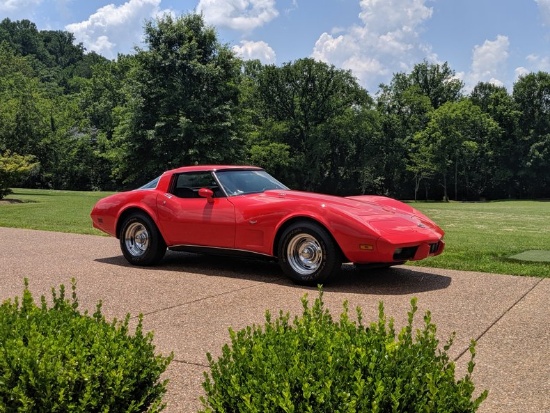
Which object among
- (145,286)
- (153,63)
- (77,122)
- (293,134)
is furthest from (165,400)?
(77,122)

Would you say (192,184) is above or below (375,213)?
above

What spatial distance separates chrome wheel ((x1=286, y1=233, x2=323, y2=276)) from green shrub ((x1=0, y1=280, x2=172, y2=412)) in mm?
4168

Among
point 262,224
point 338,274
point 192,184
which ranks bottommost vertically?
point 338,274

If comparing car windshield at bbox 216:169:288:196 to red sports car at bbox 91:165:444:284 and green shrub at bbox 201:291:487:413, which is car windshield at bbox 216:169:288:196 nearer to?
red sports car at bbox 91:165:444:284

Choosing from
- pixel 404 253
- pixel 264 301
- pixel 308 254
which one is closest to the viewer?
pixel 264 301

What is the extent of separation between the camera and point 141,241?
27.2ft

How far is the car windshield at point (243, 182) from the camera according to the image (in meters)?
7.64

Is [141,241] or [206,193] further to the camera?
[141,241]

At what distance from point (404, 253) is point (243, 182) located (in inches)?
97.3

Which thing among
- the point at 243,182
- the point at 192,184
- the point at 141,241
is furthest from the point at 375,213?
the point at 141,241

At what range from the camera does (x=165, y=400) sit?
333 centimetres

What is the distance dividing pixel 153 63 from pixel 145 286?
113 feet

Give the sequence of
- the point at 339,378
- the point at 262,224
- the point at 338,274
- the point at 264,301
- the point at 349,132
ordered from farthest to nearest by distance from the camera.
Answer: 1. the point at 349,132
2. the point at 338,274
3. the point at 262,224
4. the point at 264,301
5. the point at 339,378

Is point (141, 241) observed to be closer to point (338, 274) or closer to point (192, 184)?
point (192, 184)
